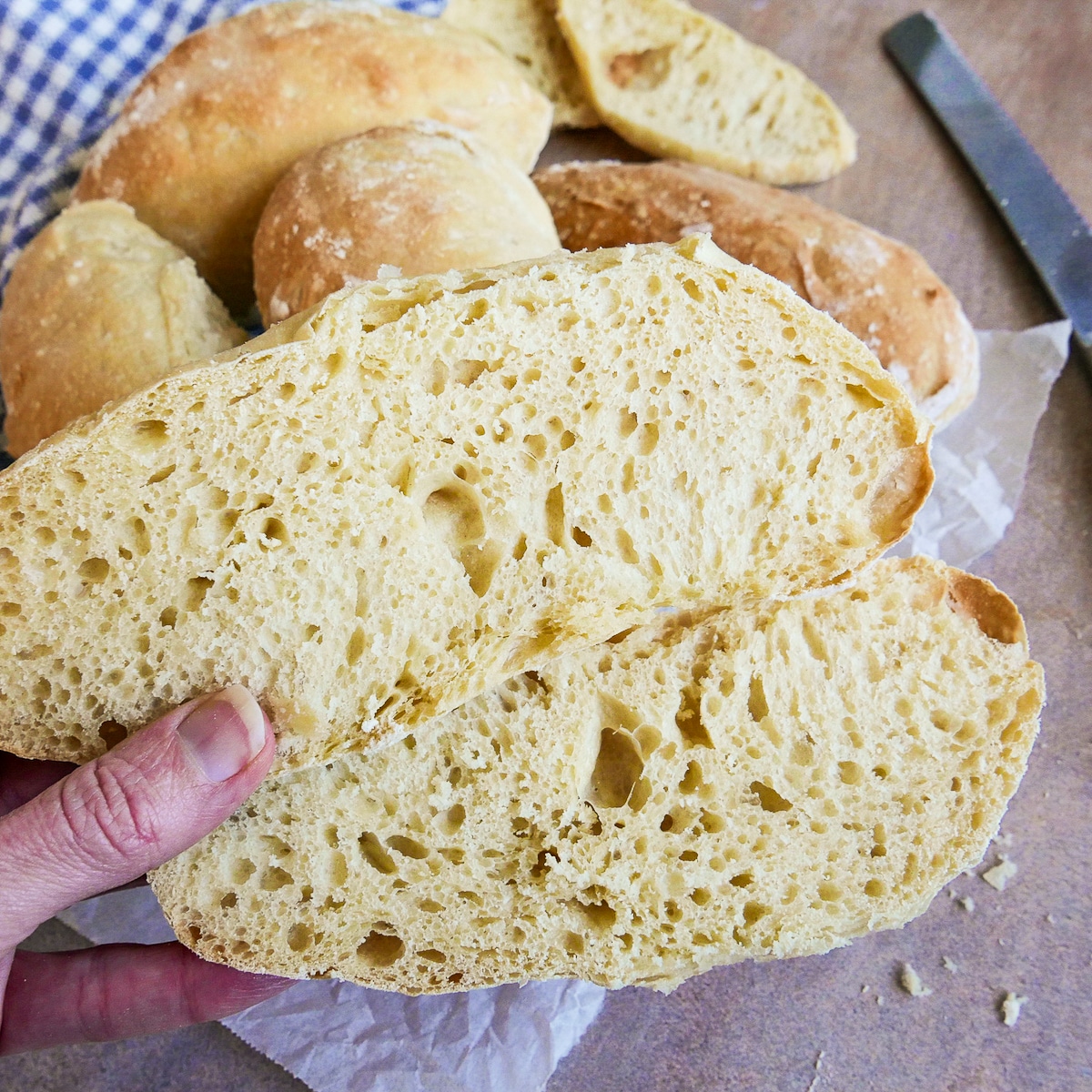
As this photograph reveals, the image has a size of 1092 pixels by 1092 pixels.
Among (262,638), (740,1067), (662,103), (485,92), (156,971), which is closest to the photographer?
(262,638)

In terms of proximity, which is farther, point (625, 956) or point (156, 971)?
point (156, 971)

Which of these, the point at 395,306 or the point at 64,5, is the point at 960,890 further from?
the point at 64,5

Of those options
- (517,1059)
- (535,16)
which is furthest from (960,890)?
(535,16)

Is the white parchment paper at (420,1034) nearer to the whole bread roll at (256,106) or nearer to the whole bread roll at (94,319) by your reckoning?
the whole bread roll at (94,319)

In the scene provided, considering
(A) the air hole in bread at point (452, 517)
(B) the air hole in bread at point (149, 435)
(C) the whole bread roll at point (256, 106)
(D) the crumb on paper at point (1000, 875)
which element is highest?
(C) the whole bread roll at point (256, 106)

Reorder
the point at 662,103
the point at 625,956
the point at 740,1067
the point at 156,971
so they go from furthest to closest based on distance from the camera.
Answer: the point at 662,103, the point at 740,1067, the point at 156,971, the point at 625,956

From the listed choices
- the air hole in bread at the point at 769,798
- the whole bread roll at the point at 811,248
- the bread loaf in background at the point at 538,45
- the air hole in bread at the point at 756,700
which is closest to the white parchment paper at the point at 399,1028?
the air hole in bread at the point at 769,798

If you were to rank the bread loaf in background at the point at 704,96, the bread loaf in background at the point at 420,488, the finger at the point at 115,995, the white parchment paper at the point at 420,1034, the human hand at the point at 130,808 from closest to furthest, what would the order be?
1. the human hand at the point at 130,808
2. the bread loaf in background at the point at 420,488
3. the finger at the point at 115,995
4. the white parchment paper at the point at 420,1034
5. the bread loaf in background at the point at 704,96
